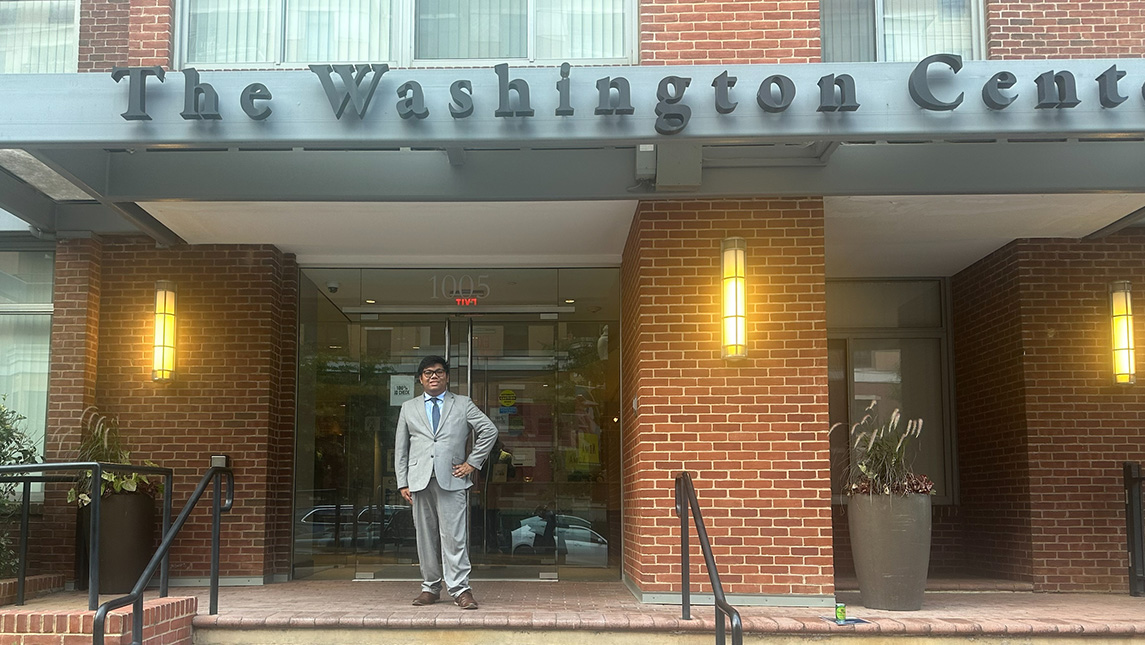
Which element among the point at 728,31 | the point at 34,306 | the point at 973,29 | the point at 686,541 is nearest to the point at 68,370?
the point at 34,306

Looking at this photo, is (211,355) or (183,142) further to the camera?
(211,355)

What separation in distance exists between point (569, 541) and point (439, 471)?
106 inches

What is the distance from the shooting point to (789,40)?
25.5 feet

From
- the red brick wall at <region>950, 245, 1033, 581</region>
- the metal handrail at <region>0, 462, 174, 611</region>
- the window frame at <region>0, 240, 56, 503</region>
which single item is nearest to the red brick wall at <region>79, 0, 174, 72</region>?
the window frame at <region>0, 240, 56, 503</region>

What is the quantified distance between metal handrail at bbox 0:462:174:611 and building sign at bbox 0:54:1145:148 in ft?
6.21

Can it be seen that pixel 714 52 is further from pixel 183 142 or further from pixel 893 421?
pixel 183 142

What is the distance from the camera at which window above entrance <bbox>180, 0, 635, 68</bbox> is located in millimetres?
8164

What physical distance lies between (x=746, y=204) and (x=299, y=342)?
4500mm

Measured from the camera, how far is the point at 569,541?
396 inches

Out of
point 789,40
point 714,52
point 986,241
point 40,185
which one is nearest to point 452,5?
point 714,52

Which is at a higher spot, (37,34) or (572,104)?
(37,34)

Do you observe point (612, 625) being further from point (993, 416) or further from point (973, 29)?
point (973, 29)

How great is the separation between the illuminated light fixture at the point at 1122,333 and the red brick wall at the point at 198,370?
7.22m

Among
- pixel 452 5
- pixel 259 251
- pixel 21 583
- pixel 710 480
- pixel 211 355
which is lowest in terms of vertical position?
pixel 21 583
